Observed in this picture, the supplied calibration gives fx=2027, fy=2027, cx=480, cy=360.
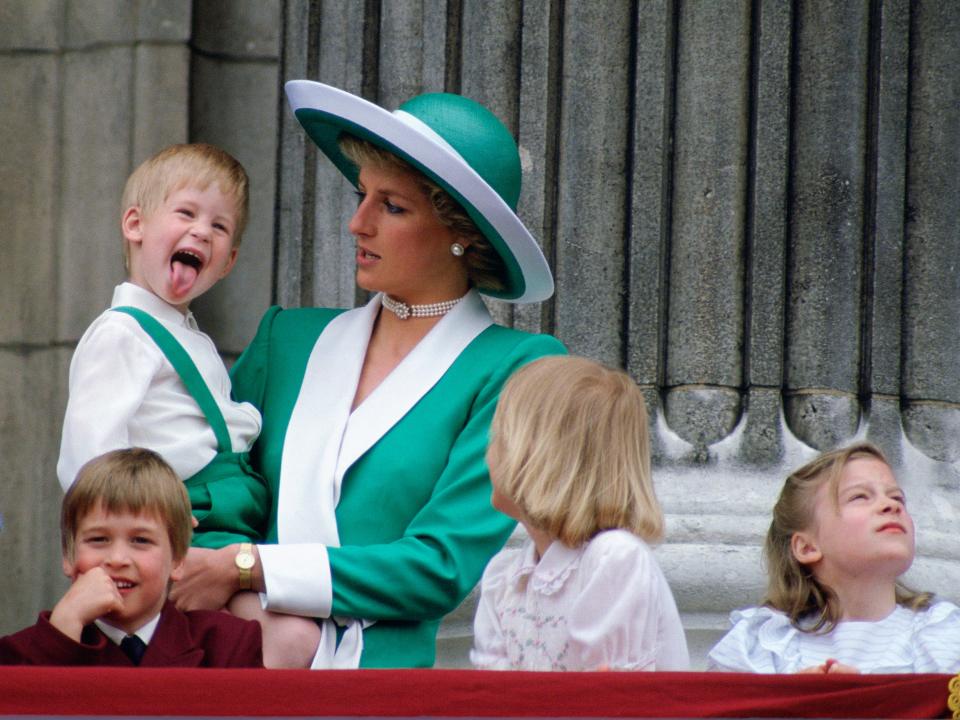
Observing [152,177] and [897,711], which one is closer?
[897,711]

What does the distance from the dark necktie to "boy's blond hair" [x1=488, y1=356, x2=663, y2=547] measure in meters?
0.61

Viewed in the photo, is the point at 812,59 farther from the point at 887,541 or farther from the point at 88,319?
Answer: the point at 88,319

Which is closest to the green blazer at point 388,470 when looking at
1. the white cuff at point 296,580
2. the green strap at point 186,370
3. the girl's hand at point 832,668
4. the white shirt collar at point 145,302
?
the white cuff at point 296,580

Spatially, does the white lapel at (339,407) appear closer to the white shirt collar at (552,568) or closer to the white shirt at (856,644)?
the white shirt collar at (552,568)

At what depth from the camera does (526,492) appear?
10.4 ft

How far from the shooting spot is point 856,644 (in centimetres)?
347

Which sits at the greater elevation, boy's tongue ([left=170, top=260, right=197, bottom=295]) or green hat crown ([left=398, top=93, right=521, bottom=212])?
green hat crown ([left=398, top=93, right=521, bottom=212])

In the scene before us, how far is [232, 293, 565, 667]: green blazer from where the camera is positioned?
3.36 m

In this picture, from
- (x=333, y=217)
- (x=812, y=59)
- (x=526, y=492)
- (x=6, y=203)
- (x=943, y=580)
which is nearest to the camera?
(x=526, y=492)

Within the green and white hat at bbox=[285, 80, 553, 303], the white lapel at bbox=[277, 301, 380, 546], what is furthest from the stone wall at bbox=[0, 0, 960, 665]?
the white lapel at bbox=[277, 301, 380, 546]

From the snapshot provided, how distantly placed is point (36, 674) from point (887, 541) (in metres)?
1.55

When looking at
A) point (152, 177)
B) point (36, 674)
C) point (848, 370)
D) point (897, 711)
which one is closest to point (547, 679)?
point (897, 711)

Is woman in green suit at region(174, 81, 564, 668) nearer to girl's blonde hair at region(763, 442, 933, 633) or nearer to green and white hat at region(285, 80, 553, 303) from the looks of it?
green and white hat at region(285, 80, 553, 303)

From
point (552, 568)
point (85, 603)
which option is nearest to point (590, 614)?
point (552, 568)
